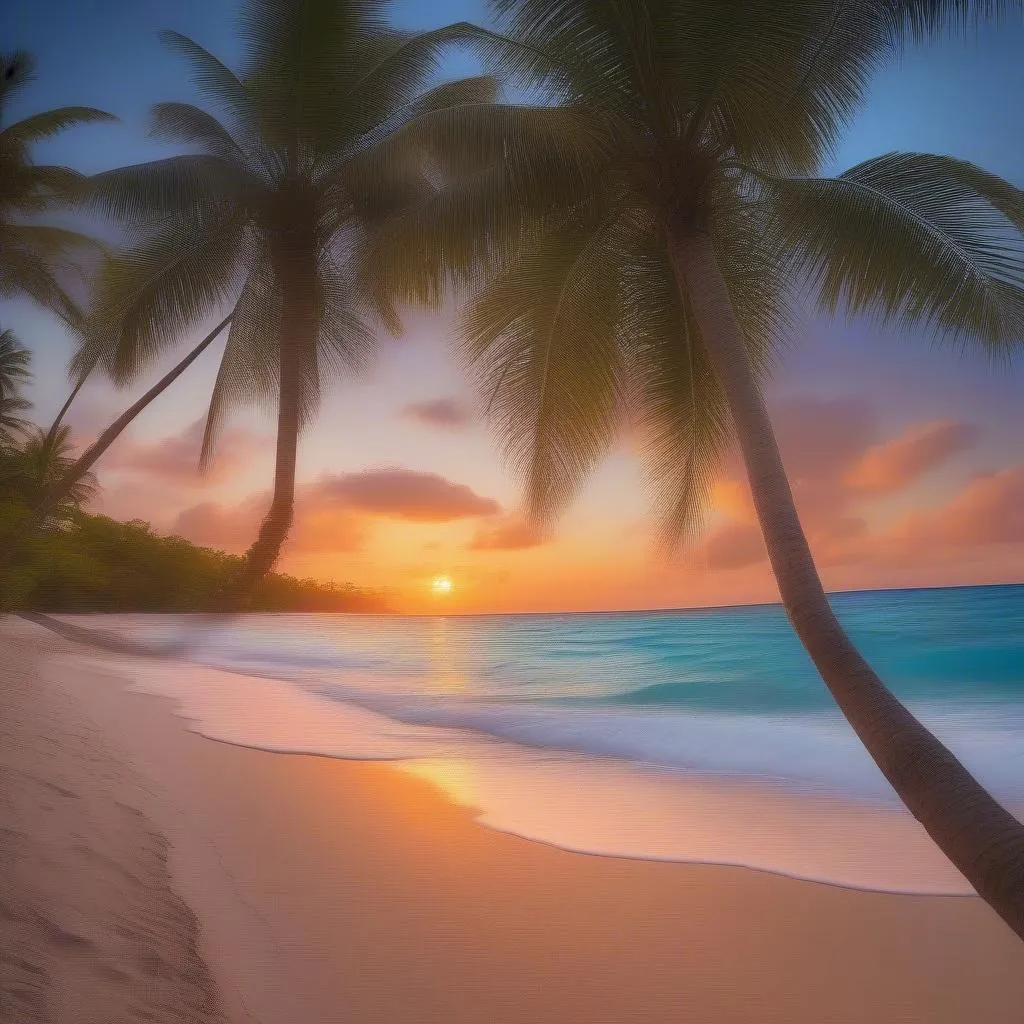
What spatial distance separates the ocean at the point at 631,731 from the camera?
4.14 metres

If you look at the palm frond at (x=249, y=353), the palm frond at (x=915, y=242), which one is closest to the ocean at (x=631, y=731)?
the palm frond at (x=915, y=242)

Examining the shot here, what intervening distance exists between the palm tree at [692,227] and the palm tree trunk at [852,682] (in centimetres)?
2

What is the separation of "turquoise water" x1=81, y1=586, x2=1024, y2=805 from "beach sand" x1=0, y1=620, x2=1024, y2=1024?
247cm

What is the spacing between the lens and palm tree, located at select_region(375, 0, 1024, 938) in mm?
4633

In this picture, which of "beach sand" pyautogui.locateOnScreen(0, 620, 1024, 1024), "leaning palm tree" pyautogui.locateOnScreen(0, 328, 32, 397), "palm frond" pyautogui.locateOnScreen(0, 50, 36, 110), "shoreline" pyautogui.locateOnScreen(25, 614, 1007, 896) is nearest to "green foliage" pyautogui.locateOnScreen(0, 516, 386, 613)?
"leaning palm tree" pyautogui.locateOnScreen(0, 328, 32, 397)

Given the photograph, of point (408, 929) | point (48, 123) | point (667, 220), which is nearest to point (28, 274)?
point (48, 123)

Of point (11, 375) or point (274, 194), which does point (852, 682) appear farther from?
point (11, 375)

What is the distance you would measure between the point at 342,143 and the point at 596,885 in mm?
10201

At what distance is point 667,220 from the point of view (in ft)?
16.0

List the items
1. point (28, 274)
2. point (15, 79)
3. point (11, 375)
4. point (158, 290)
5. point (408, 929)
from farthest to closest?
1. point (11, 375)
2. point (28, 274)
3. point (15, 79)
4. point (158, 290)
5. point (408, 929)

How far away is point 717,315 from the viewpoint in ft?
14.8

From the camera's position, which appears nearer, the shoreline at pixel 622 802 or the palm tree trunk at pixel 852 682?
the palm tree trunk at pixel 852 682

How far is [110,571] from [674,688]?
54.8 ft

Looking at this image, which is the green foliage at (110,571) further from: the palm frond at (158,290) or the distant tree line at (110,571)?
the palm frond at (158,290)
